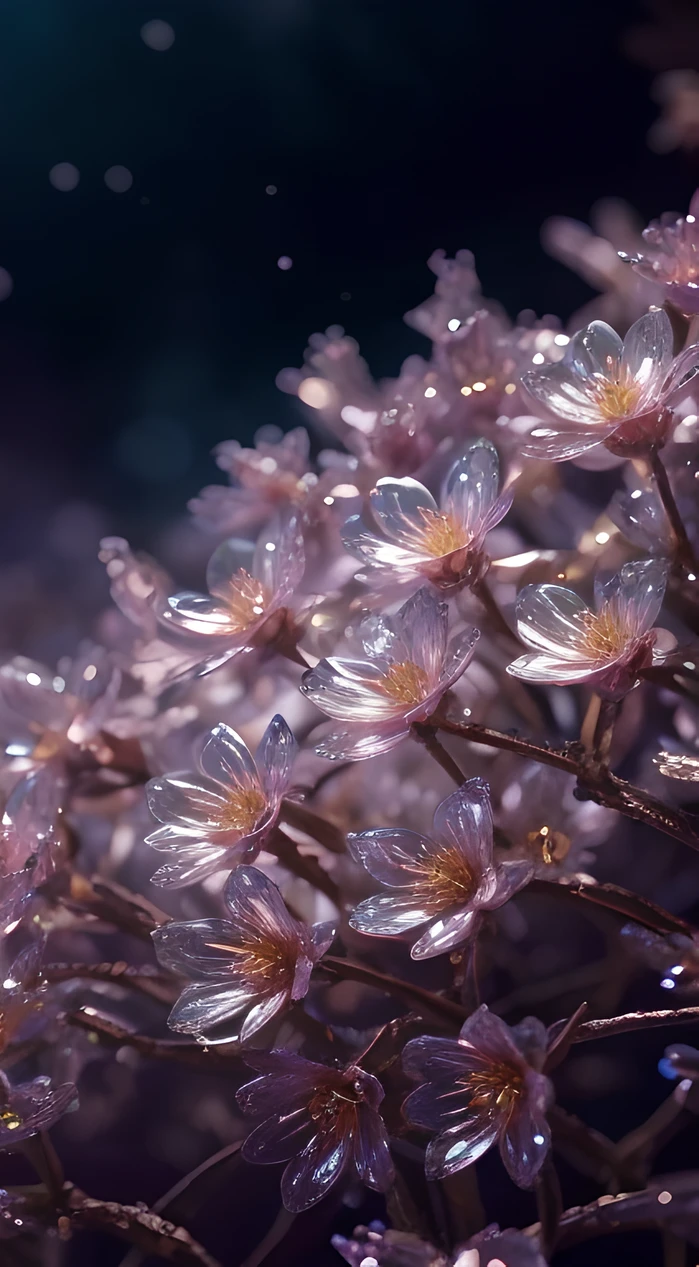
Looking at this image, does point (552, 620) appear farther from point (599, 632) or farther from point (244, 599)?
point (244, 599)

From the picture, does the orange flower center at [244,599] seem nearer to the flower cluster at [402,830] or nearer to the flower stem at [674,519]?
the flower cluster at [402,830]

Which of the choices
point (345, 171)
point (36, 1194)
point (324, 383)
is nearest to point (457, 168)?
point (345, 171)

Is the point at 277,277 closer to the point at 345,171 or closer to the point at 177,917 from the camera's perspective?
the point at 345,171

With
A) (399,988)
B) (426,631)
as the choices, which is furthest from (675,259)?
(399,988)

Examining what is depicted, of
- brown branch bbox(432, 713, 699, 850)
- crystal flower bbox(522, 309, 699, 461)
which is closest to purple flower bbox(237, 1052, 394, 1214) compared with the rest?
brown branch bbox(432, 713, 699, 850)

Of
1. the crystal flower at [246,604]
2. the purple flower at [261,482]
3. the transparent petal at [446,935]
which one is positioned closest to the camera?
the transparent petal at [446,935]

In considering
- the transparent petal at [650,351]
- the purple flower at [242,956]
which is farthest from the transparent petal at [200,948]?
the transparent petal at [650,351]
